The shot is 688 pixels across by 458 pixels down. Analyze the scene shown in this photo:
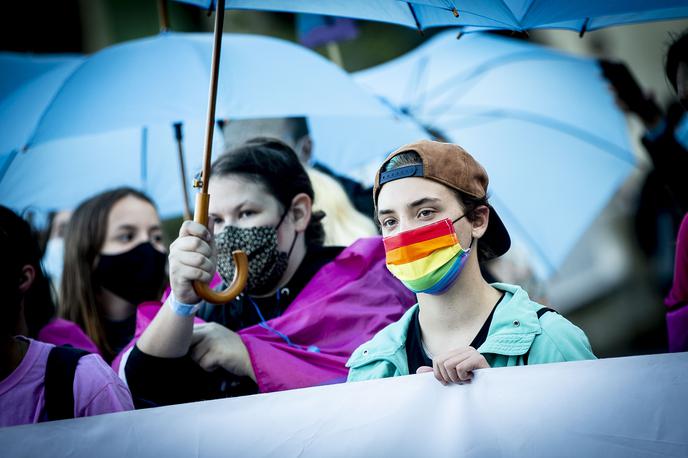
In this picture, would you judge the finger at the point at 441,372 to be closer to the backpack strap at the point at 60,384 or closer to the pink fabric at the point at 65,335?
the backpack strap at the point at 60,384

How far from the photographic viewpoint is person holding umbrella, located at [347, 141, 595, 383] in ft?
7.86

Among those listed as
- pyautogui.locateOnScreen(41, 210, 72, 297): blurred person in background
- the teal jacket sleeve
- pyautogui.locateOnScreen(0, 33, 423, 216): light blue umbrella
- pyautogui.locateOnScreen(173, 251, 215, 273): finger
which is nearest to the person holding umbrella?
the teal jacket sleeve

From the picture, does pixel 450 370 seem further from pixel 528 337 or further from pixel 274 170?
pixel 274 170

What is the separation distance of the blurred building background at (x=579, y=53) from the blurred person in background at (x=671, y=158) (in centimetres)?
19

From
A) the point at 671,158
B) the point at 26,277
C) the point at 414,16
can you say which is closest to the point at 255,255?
the point at 26,277

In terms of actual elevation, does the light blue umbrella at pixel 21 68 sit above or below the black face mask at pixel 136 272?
above

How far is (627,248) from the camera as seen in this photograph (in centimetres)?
1516

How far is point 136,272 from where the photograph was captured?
4.08 m

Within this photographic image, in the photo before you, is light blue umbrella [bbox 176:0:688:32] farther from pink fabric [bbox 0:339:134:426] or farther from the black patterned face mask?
pink fabric [bbox 0:339:134:426]

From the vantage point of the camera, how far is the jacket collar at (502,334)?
2.38m

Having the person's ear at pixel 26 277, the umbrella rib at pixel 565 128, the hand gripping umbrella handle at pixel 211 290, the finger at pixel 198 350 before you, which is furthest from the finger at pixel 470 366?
the umbrella rib at pixel 565 128

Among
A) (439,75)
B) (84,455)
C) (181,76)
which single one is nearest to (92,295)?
(181,76)

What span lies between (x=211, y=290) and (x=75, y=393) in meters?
0.53

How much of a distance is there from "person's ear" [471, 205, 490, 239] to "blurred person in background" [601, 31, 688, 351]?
36.1 inches
